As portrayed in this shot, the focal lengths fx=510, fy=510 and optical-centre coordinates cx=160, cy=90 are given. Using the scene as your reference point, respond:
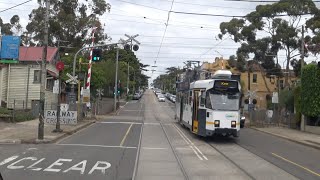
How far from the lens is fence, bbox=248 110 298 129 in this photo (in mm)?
41344

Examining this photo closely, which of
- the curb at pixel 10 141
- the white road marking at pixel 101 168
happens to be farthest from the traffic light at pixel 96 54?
the white road marking at pixel 101 168

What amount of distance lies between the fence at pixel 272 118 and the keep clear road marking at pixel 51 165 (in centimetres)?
2726

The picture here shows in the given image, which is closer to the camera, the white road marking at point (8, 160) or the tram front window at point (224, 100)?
the white road marking at point (8, 160)

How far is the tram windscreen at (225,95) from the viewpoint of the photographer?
1009 inches

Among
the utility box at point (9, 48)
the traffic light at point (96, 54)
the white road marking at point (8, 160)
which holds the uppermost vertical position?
the utility box at point (9, 48)

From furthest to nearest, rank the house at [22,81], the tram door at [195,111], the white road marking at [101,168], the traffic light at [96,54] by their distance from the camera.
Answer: the house at [22,81] → the traffic light at [96,54] → the tram door at [195,111] → the white road marking at [101,168]

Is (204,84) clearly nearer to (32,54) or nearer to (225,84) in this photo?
(225,84)

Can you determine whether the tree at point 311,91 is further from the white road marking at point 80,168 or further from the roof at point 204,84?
the white road marking at point 80,168

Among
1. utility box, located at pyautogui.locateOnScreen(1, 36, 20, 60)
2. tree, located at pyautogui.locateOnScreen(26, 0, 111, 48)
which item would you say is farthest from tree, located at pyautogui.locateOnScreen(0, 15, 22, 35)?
utility box, located at pyautogui.locateOnScreen(1, 36, 20, 60)

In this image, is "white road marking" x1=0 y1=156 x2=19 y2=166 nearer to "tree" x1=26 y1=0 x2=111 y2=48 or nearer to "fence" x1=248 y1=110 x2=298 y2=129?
"fence" x1=248 y1=110 x2=298 y2=129

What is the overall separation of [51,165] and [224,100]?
492 inches

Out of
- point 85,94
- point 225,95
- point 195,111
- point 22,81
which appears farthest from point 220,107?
point 22,81

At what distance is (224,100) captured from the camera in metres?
25.8

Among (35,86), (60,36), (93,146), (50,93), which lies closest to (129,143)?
(93,146)
